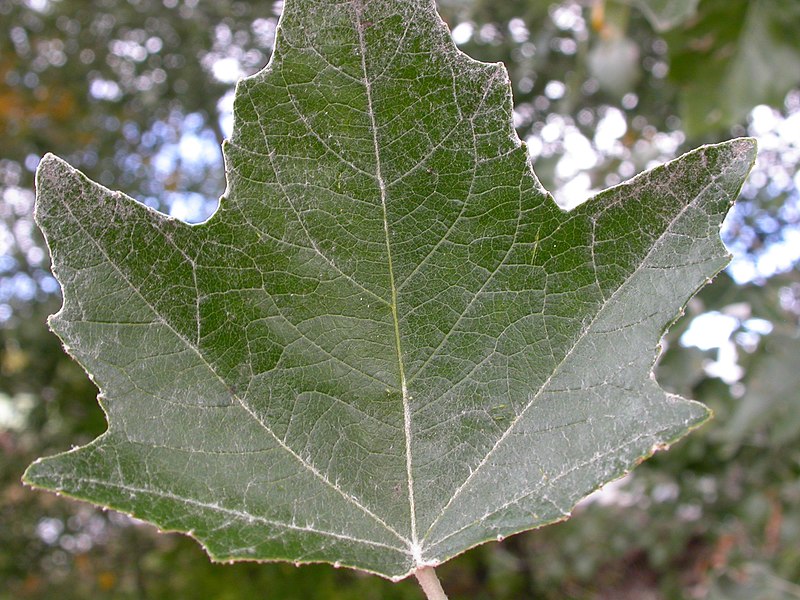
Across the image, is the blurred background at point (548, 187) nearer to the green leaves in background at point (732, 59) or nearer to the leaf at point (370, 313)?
the green leaves in background at point (732, 59)

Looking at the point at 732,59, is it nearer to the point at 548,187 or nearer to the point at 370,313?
the point at 548,187

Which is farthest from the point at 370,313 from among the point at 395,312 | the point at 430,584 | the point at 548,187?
the point at 548,187

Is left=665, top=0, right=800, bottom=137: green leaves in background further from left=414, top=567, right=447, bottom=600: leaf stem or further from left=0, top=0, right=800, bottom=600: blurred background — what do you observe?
left=414, top=567, right=447, bottom=600: leaf stem

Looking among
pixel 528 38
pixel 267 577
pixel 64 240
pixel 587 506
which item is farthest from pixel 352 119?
pixel 587 506

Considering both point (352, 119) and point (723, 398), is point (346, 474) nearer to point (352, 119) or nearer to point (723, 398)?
point (352, 119)

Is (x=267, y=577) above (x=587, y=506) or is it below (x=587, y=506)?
above
